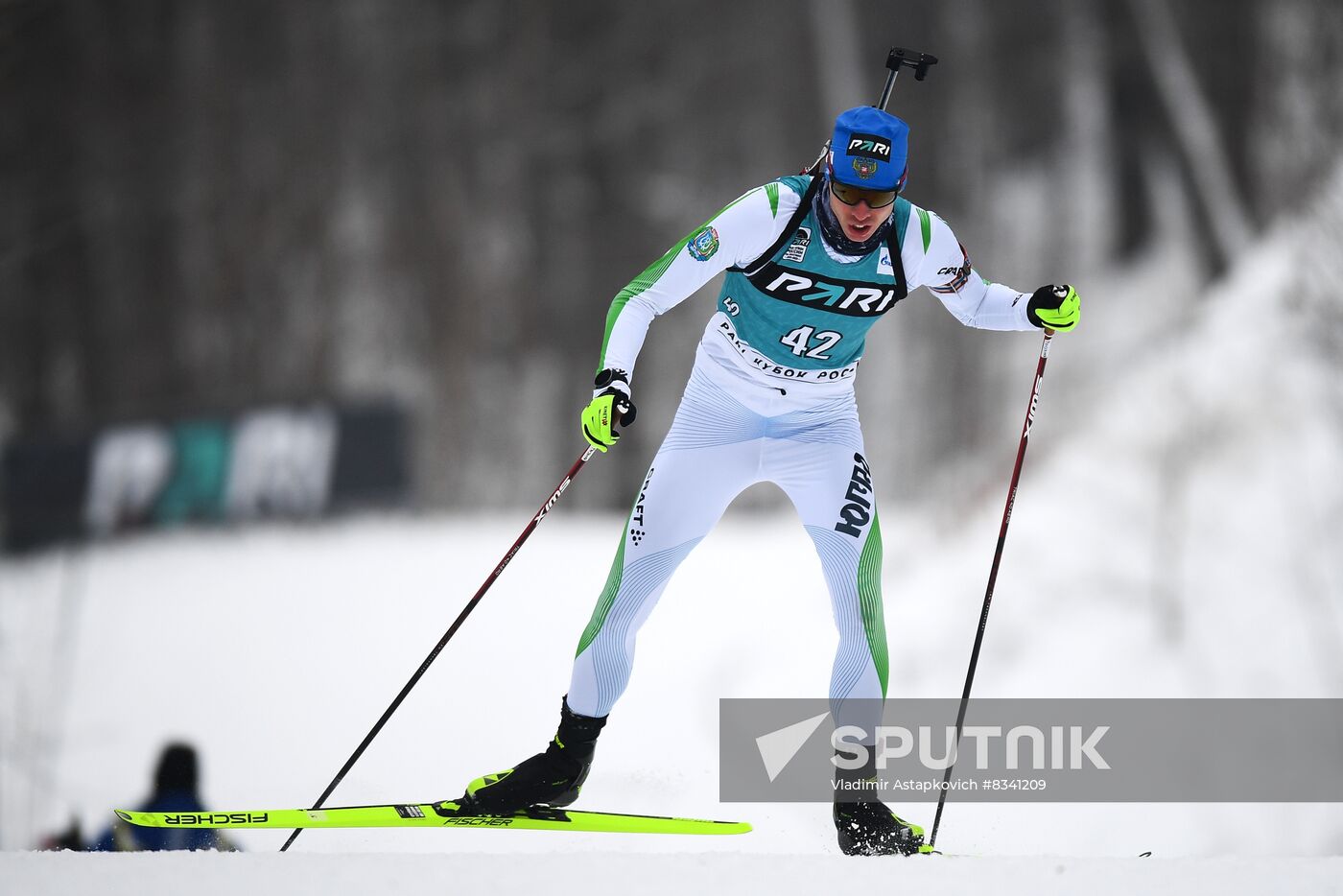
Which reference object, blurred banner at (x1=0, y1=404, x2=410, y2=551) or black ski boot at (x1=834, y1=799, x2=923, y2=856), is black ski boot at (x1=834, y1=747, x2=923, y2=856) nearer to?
black ski boot at (x1=834, y1=799, x2=923, y2=856)

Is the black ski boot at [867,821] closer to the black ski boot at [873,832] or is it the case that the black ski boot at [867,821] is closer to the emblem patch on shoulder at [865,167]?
the black ski boot at [873,832]

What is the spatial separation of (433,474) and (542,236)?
4.53m

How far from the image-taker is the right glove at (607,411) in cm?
396

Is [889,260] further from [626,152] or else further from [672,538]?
[626,152]

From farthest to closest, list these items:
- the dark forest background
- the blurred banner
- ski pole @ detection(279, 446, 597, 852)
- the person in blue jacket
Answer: the dark forest background
the blurred banner
the person in blue jacket
ski pole @ detection(279, 446, 597, 852)

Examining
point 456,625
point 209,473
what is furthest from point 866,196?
point 209,473

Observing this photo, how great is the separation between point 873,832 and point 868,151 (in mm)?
2204

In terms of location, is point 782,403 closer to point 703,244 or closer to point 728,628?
point 703,244

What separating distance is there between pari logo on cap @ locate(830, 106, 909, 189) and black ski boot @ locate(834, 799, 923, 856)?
2040mm

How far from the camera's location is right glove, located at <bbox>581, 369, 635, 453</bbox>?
13.0 feet

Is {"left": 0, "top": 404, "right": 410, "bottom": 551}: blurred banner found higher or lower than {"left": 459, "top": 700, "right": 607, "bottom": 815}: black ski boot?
higher

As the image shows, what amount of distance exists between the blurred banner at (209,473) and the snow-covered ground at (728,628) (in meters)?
0.30

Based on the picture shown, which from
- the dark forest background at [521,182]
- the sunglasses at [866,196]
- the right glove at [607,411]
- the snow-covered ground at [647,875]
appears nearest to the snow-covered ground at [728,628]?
the snow-covered ground at [647,875]

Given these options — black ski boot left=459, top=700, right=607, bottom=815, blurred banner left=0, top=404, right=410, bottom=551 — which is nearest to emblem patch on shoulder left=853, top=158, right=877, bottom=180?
black ski boot left=459, top=700, right=607, bottom=815
